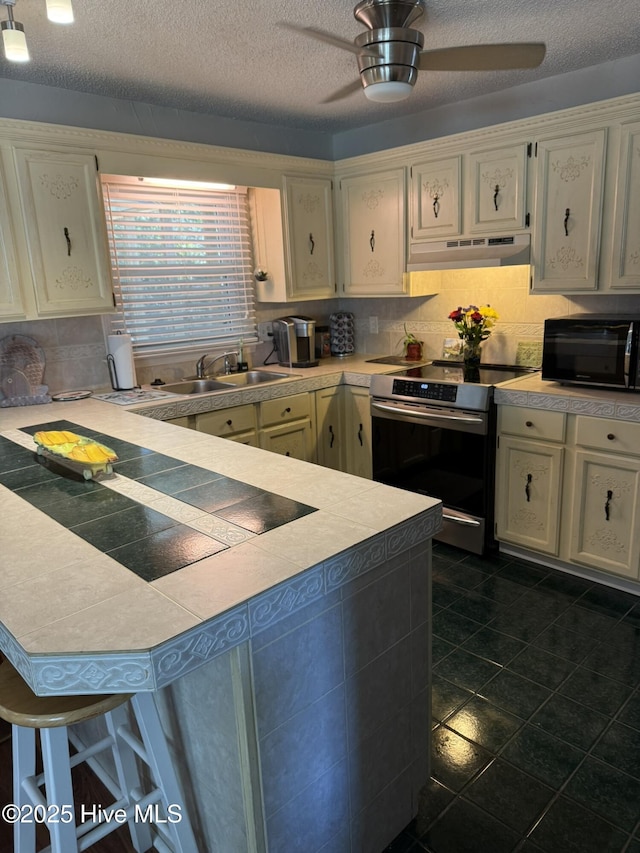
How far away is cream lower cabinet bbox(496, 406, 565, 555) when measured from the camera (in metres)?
2.90

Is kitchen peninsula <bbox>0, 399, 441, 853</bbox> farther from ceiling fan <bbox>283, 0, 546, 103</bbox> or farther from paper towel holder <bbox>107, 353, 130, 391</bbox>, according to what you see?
paper towel holder <bbox>107, 353, 130, 391</bbox>

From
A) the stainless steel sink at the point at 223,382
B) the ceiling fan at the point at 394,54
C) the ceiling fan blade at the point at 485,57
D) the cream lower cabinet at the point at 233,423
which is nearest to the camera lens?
the ceiling fan blade at the point at 485,57

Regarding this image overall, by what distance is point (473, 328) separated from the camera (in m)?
3.34

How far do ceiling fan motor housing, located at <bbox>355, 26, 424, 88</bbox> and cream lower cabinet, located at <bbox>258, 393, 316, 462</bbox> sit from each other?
180cm

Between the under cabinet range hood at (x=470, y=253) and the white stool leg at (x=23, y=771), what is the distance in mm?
2892

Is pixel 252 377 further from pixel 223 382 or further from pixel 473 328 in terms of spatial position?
pixel 473 328

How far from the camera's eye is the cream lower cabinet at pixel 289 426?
11.4 feet

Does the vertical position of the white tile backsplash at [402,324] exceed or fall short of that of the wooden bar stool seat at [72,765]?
it exceeds it

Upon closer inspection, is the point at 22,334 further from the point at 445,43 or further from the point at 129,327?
the point at 445,43

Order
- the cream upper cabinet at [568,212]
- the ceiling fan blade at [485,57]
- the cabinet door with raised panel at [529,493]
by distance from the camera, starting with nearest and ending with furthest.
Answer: the ceiling fan blade at [485,57]
the cream upper cabinet at [568,212]
the cabinet door with raised panel at [529,493]

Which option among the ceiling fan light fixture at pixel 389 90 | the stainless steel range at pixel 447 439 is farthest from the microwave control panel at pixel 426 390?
the ceiling fan light fixture at pixel 389 90

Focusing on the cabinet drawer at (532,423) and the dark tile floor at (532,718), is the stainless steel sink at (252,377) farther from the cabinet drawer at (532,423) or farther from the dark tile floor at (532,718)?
the dark tile floor at (532,718)

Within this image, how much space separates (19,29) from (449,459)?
2596 millimetres

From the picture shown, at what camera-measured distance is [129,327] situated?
3.52m
